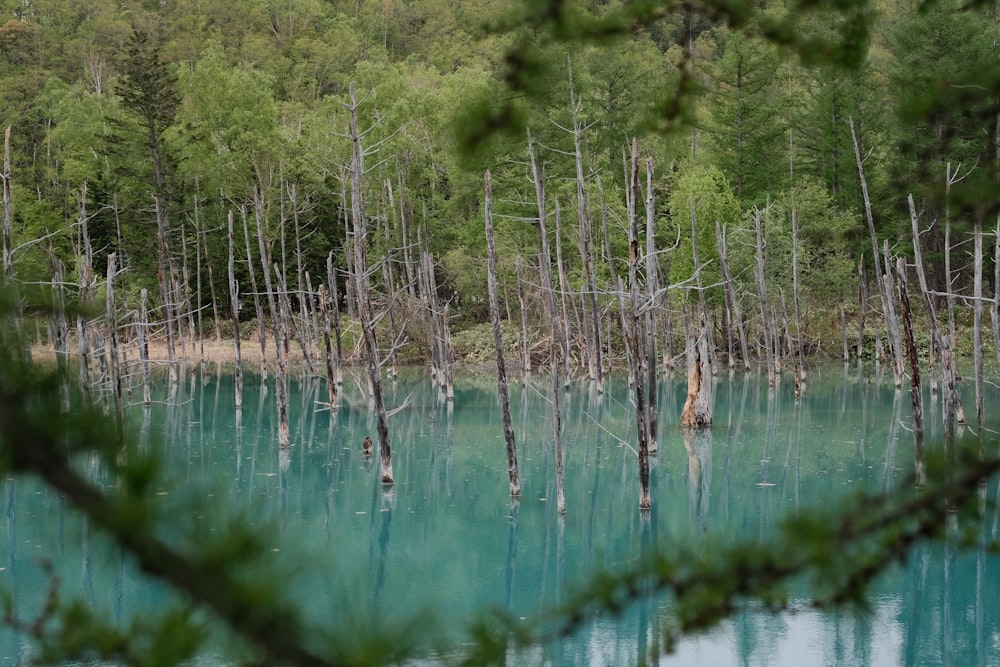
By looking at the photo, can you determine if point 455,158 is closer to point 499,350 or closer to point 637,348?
point 499,350

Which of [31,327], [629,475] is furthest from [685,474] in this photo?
[31,327]

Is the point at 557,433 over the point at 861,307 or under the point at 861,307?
under

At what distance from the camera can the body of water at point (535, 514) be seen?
25.9ft

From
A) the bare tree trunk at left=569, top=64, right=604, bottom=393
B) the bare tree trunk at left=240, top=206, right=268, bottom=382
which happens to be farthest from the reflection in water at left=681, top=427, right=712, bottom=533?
the bare tree trunk at left=240, top=206, right=268, bottom=382

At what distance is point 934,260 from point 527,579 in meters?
26.9

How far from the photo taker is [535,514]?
12.6 metres

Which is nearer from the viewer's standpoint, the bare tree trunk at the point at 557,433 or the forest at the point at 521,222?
the bare tree trunk at the point at 557,433

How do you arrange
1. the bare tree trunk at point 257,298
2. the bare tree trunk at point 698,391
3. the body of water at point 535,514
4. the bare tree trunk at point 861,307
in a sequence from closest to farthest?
1. the body of water at point 535,514
2. the bare tree trunk at point 698,391
3. the bare tree trunk at point 257,298
4. the bare tree trunk at point 861,307

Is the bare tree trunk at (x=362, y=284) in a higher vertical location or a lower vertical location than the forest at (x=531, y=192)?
lower

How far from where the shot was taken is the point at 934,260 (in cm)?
3284

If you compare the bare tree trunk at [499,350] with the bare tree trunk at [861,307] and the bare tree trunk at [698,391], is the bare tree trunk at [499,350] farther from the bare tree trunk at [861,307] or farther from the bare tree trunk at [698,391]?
the bare tree trunk at [861,307]

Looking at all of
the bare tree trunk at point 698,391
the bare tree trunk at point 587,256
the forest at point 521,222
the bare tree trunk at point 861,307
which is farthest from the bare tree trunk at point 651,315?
the bare tree trunk at point 861,307

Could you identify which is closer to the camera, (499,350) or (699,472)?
(499,350)

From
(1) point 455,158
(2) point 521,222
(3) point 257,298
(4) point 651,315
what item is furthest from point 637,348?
(2) point 521,222
